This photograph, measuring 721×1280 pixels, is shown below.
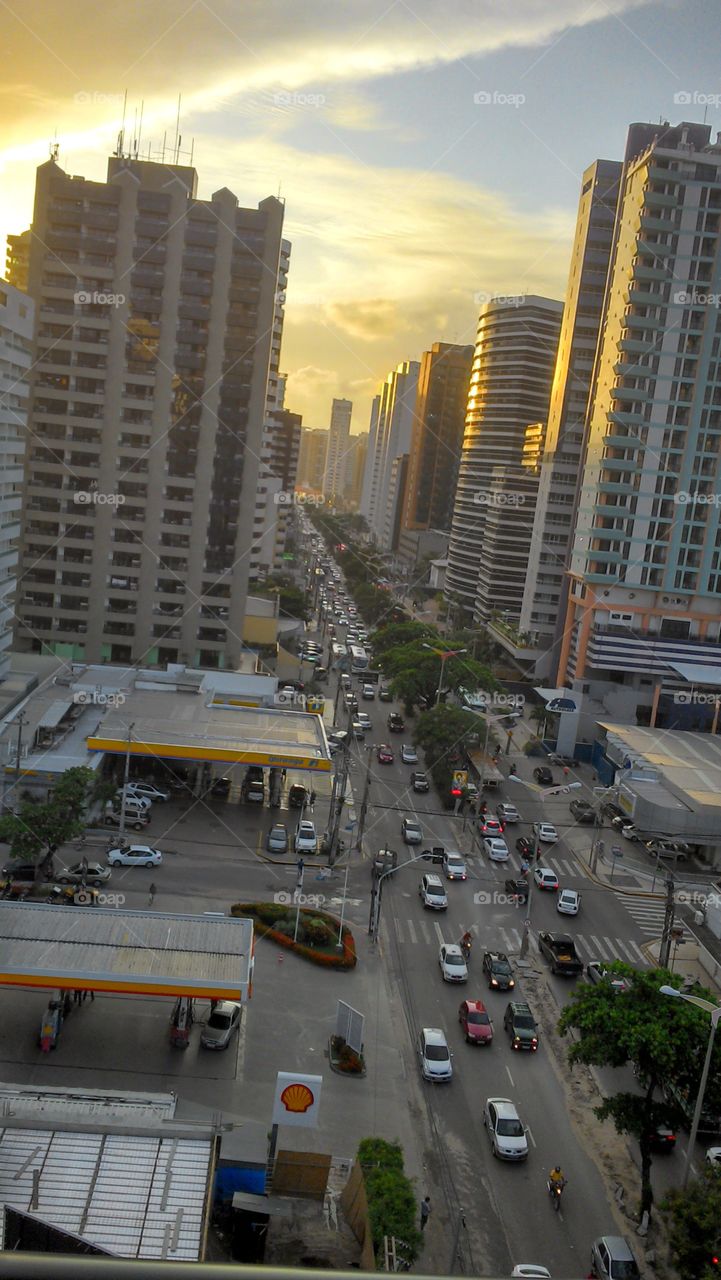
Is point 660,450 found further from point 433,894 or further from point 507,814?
point 433,894

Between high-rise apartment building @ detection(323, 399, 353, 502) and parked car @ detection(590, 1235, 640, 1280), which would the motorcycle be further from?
high-rise apartment building @ detection(323, 399, 353, 502)

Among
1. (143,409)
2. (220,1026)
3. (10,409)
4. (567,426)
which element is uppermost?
(567,426)

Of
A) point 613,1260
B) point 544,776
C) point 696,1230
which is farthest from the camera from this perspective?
point 544,776

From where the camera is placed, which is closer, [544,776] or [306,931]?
[306,931]

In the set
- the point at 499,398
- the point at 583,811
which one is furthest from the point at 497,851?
the point at 499,398

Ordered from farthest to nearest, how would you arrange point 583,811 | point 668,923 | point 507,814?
1. point 583,811
2. point 507,814
3. point 668,923

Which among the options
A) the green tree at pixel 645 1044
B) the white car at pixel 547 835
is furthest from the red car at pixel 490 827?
the green tree at pixel 645 1044

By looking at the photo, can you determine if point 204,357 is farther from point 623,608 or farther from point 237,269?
point 623,608

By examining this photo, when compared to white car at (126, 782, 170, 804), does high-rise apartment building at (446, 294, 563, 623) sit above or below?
above

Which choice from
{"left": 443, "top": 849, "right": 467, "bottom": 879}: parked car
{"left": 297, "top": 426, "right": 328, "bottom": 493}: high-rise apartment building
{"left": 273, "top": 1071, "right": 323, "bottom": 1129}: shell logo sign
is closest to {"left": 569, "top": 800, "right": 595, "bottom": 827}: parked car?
{"left": 443, "top": 849, "right": 467, "bottom": 879}: parked car
